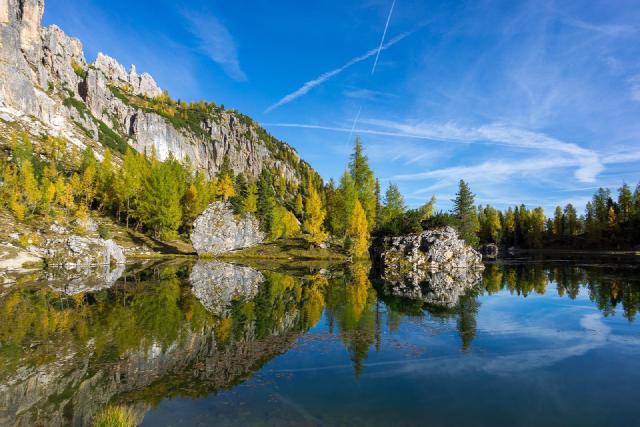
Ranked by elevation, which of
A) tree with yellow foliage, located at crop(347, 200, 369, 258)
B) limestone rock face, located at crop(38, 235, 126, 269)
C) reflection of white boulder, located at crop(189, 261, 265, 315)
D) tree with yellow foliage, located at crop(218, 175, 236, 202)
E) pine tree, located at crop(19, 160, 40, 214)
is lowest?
reflection of white boulder, located at crop(189, 261, 265, 315)

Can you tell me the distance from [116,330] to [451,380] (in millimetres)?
18520

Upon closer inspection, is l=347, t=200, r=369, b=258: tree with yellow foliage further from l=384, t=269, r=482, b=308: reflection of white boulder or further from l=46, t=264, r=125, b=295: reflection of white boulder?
l=46, t=264, r=125, b=295: reflection of white boulder

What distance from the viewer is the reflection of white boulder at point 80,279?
1401 inches

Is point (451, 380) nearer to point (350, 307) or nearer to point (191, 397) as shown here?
point (191, 397)

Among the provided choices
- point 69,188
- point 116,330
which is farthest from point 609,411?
point 69,188

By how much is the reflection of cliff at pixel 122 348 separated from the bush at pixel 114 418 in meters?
0.63

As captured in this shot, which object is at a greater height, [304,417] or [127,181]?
[127,181]

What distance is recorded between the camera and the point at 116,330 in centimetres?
2059

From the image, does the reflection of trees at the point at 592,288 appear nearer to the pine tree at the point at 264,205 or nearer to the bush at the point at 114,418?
the bush at the point at 114,418

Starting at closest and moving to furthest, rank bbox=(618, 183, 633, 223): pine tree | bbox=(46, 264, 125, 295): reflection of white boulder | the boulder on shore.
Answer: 1. bbox=(46, 264, 125, 295): reflection of white boulder
2. the boulder on shore
3. bbox=(618, 183, 633, 223): pine tree

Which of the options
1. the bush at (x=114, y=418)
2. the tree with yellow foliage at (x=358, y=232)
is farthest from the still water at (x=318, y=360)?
the tree with yellow foliage at (x=358, y=232)

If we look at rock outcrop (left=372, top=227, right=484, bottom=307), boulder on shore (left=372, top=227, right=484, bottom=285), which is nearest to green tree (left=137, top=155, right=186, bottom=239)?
rock outcrop (left=372, top=227, right=484, bottom=307)

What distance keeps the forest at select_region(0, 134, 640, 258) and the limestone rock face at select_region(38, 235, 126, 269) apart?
12.1 ft

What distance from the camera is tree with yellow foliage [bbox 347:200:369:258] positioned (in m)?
71.4
